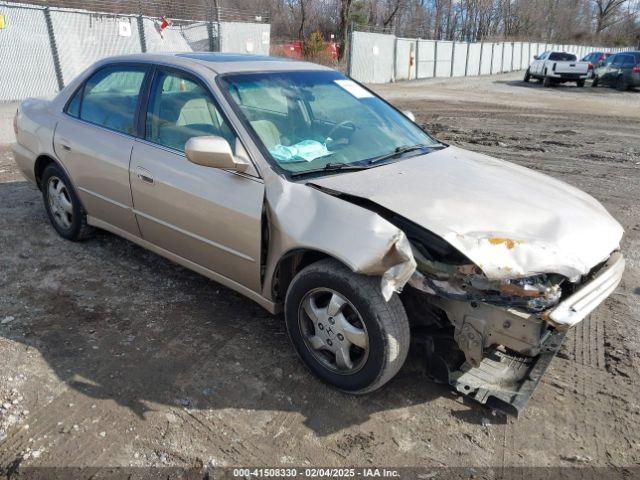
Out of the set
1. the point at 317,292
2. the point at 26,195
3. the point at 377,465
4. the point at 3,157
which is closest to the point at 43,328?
the point at 317,292

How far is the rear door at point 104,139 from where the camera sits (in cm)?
394

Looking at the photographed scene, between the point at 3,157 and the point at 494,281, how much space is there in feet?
26.7

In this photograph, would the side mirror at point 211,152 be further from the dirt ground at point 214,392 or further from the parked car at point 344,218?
the dirt ground at point 214,392

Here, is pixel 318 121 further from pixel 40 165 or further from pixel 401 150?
pixel 40 165

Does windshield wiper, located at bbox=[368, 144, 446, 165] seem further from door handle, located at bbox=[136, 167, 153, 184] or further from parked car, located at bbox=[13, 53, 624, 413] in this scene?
door handle, located at bbox=[136, 167, 153, 184]

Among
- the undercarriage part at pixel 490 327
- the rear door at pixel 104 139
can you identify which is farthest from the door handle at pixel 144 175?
the undercarriage part at pixel 490 327

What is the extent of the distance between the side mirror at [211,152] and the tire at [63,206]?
6.66 feet

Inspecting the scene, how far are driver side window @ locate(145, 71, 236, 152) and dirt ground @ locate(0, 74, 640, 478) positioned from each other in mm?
1192

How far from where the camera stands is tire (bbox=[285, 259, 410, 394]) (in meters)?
2.68

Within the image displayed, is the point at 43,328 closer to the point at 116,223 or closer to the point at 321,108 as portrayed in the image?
the point at 116,223

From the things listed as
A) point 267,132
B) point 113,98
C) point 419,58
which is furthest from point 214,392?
point 419,58

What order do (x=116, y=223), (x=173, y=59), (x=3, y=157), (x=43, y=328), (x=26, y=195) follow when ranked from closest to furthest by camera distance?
(x=43, y=328) → (x=173, y=59) → (x=116, y=223) → (x=26, y=195) → (x=3, y=157)

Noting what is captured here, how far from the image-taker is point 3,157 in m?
8.18

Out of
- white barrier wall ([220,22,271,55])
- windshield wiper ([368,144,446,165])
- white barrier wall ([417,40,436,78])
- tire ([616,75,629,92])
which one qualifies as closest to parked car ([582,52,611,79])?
tire ([616,75,629,92])
